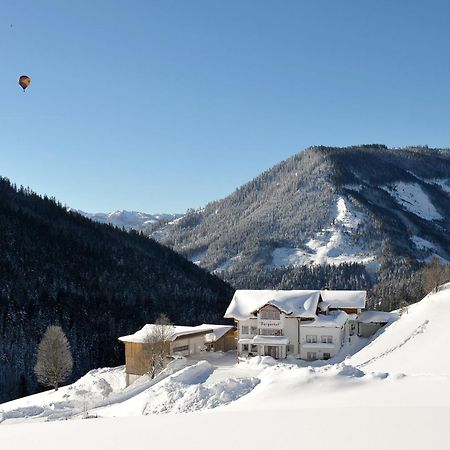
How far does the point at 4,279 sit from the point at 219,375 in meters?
111

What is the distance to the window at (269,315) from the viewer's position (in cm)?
5612

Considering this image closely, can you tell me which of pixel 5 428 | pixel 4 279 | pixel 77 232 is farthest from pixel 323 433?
pixel 77 232

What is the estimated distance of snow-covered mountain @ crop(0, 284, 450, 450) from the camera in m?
13.6

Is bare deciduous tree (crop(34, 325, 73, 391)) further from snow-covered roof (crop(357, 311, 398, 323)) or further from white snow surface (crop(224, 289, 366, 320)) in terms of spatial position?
snow-covered roof (crop(357, 311, 398, 323))

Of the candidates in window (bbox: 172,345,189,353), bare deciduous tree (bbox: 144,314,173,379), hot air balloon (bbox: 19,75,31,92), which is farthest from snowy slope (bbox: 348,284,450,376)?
hot air balloon (bbox: 19,75,31,92)

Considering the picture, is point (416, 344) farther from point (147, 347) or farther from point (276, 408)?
point (276, 408)

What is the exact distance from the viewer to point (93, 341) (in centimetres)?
11844

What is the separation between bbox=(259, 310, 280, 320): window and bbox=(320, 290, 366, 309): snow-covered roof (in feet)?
24.9

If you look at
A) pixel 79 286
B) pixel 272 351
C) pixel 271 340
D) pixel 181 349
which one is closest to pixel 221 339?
pixel 181 349

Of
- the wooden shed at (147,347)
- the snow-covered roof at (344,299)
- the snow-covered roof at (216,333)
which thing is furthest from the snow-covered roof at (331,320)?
the wooden shed at (147,347)

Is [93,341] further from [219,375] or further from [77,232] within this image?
[219,375]

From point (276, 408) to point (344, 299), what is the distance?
42.7 metres

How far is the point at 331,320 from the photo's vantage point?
55906 mm

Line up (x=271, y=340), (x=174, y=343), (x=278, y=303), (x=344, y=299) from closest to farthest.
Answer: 1. (x=174, y=343)
2. (x=271, y=340)
3. (x=278, y=303)
4. (x=344, y=299)
